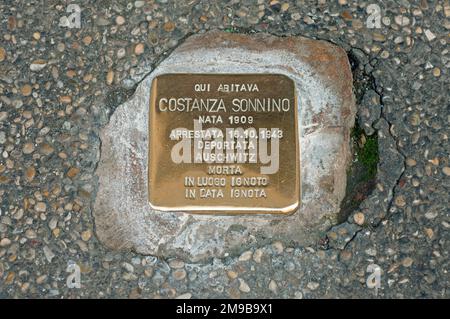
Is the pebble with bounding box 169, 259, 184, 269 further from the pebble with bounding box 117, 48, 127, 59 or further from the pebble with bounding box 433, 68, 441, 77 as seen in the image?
the pebble with bounding box 433, 68, 441, 77

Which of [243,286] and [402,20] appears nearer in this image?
[243,286]

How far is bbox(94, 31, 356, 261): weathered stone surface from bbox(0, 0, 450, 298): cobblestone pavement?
0.19ft

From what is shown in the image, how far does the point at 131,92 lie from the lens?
2771 millimetres

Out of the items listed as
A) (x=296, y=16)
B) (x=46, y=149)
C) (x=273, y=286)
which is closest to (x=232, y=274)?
(x=273, y=286)

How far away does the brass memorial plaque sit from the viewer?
267 centimetres

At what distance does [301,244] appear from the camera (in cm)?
265

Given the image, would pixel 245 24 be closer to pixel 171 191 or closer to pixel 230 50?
pixel 230 50

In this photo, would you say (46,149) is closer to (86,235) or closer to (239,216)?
(86,235)

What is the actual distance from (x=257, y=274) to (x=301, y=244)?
0.24m

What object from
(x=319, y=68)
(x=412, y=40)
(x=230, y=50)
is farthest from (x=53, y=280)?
(x=412, y=40)

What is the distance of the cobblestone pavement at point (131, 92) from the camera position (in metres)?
2.62

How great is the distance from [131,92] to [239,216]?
780 mm

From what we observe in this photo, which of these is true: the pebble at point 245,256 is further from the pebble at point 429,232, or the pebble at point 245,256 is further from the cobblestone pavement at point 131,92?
the pebble at point 429,232

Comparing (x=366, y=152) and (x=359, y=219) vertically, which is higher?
(x=366, y=152)
